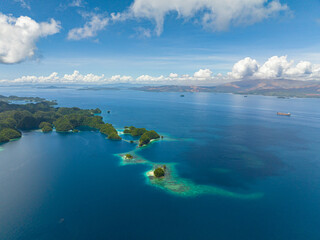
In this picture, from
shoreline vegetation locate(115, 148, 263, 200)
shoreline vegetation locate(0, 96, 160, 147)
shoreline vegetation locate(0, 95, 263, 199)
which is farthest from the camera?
shoreline vegetation locate(0, 96, 160, 147)

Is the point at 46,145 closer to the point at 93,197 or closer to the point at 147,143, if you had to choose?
the point at 147,143

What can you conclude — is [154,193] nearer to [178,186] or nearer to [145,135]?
[178,186]

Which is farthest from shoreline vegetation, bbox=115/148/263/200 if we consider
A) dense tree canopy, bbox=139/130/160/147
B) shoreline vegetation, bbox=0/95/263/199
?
dense tree canopy, bbox=139/130/160/147

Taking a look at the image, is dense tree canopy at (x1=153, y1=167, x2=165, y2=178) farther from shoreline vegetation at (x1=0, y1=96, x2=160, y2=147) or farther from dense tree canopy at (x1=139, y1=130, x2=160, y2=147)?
shoreline vegetation at (x1=0, y1=96, x2=160, y2=147)

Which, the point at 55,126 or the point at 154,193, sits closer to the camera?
the point at 154,193

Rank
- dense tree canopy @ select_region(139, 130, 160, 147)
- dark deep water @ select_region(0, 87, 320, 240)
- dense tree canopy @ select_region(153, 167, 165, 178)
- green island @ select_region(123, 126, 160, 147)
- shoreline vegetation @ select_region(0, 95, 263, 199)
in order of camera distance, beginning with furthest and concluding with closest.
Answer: green island @ select_region(123, 126, 160, 147) → dense tree canopy @ select_region(139, 130, 160, 147) → dense tree canopy @ select_region(153, 167, 165, 178) → shoreline vegetation @ select_region(0, 95, 263, 199) → dark deep water @ select_region(0, 87, 320, 240)

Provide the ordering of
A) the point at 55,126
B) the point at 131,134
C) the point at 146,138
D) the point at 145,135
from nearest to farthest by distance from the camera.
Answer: the point at 146,138 → the point at 145,135 → the point at 131,134 → the point at 55,126

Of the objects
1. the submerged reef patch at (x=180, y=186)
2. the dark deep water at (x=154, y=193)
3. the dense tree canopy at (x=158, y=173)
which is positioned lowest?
the dark deep water at (x=154, y=193)

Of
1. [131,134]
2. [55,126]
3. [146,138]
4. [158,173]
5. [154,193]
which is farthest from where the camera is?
[55,126]

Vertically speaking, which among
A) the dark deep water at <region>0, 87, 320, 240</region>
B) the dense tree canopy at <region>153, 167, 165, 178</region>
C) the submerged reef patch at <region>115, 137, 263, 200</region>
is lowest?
the dark deep water at <region>0, 87, 320, 240</region>

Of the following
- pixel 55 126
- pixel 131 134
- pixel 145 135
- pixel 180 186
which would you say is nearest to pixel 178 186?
pixel 180 186

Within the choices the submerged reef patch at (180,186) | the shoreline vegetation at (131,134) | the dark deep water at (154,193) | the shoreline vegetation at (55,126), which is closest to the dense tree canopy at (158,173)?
the shoreline vegetation at (131,134)

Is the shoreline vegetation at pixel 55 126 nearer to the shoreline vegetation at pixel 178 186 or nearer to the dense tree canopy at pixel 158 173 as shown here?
the shoreline vegetation at pixel 178 186
